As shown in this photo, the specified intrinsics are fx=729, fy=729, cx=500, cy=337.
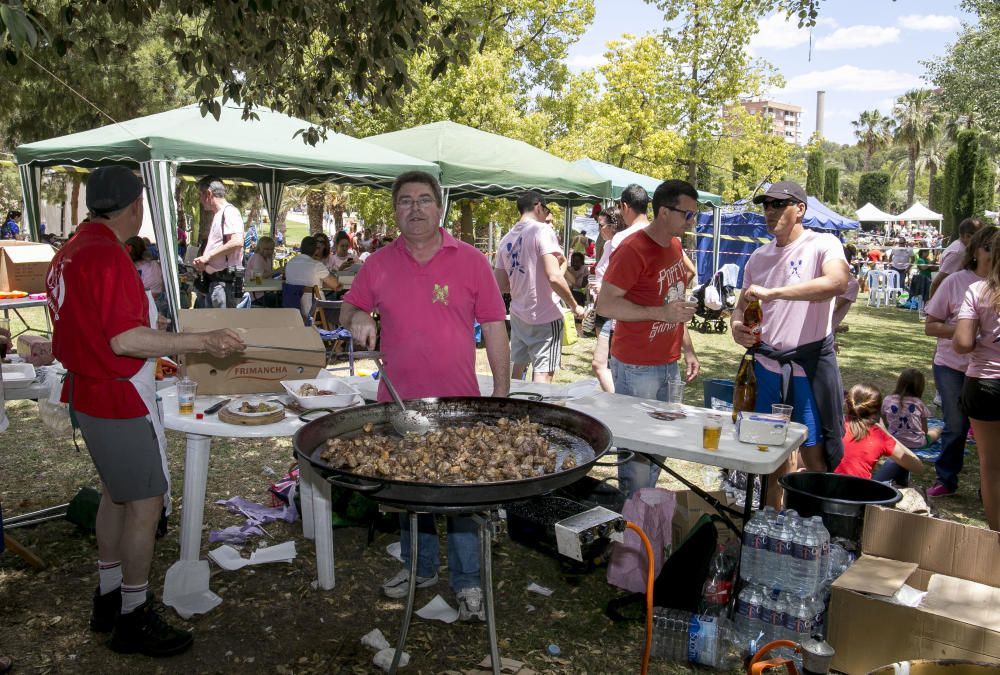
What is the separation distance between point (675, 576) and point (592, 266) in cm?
1160

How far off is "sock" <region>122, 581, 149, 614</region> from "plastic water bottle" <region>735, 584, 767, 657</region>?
249 centimetres

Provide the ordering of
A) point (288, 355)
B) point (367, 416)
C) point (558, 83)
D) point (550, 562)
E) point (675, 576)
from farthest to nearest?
point (558, 83), point (550, 562), point (288, 355), point (675, 576), point (367, 416)

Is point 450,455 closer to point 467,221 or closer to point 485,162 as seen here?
point 485,162

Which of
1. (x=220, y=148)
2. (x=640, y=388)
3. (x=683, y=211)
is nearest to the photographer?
(x=683, y=211)

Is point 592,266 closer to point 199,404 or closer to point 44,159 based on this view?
point 44,159

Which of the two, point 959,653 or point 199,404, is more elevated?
point 199,404

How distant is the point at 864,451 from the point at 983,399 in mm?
700

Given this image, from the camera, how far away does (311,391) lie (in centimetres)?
352

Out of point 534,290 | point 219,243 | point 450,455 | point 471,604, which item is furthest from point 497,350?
point 219,243

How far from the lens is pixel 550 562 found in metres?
3.97

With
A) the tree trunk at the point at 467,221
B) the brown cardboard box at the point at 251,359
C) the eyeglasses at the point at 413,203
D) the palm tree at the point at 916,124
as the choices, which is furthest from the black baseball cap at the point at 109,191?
the palm tree at the point at 916,124

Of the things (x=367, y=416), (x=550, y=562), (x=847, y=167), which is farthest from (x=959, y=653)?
(x=847, y=167)

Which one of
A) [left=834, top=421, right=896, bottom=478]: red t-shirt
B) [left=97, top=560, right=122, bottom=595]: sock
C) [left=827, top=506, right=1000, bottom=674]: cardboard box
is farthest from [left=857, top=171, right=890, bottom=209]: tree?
[left=97, top=560, right=122, bottom=595]: sock

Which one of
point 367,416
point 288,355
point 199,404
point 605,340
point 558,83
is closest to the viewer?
point 367,416
